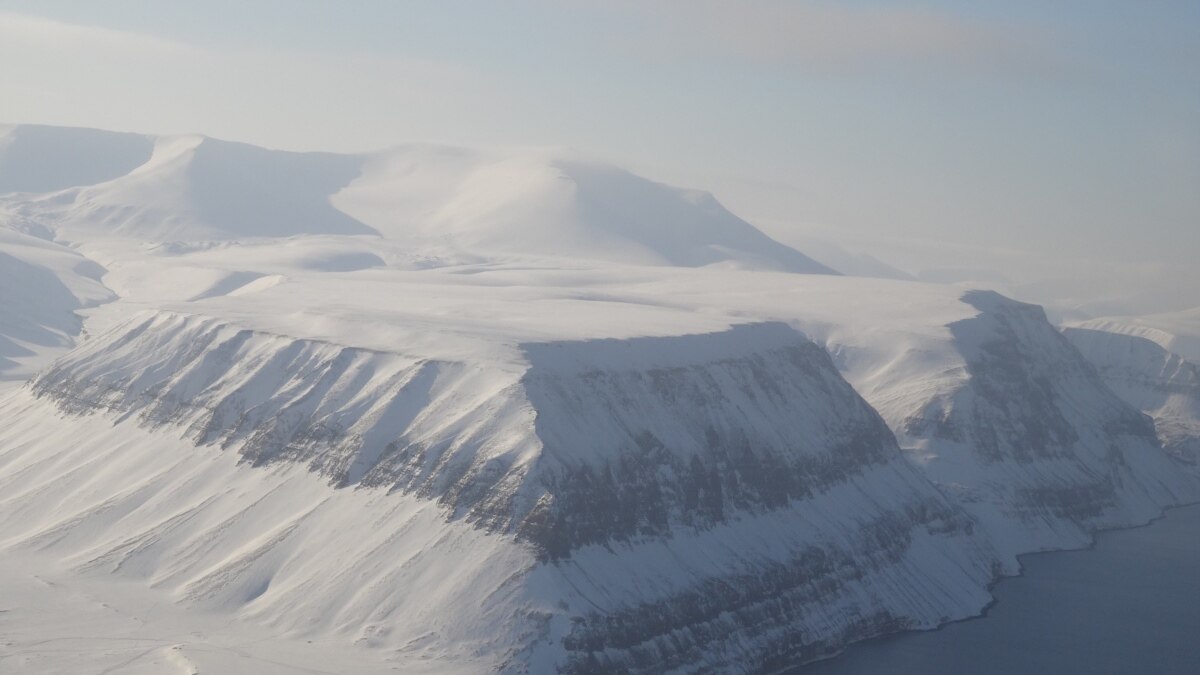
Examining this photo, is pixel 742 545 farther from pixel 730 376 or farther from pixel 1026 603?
pixel 1026 603

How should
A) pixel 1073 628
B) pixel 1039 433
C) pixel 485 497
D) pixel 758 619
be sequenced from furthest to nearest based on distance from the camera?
1. pixel 1039 433
2. pixel 1073 628
3. pixel 758 619
4. pixel 485 497

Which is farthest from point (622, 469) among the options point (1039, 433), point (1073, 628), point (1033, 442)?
point (1039, 433)

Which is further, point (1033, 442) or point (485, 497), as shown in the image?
point (1033, 442)

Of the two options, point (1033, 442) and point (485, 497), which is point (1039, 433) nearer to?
point (1033, 442)

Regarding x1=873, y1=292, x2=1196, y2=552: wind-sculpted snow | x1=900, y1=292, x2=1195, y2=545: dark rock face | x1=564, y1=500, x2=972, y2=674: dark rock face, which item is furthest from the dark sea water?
x1=900, y1=292, x2=1195, y2=545: dark rock face

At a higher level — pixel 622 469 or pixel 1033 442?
pixel 622 469

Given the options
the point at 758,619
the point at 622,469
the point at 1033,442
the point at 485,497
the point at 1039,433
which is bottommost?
the point at 758,619

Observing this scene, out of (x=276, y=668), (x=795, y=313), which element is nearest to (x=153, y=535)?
(x=276, y=668)
